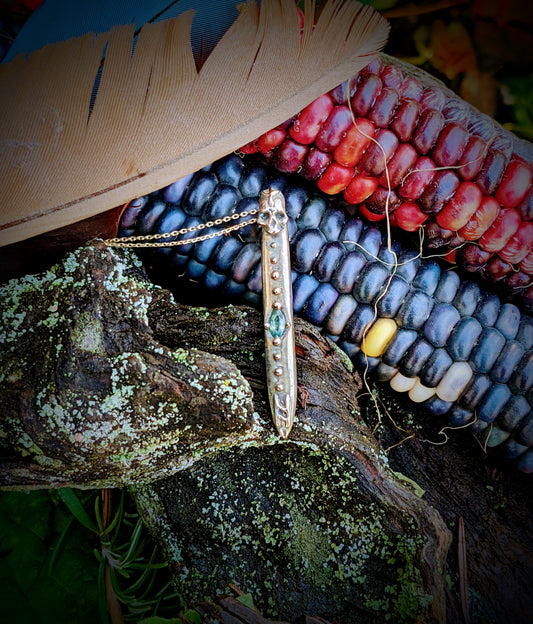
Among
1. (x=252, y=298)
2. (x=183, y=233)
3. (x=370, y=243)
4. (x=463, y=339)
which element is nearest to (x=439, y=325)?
(x=463, y=339)

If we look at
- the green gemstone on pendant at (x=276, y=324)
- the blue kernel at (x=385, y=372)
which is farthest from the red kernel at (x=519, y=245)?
the green gemstone on pendant at (x=276, y=324)

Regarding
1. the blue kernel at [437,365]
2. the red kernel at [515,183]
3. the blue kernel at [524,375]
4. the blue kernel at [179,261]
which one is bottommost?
the blue kernel at [179,261]

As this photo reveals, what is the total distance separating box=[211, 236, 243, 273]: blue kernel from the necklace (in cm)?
2

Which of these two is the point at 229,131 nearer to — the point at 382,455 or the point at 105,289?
the point at 105,289

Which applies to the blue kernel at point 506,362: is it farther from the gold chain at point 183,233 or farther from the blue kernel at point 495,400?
the gold chain at point 183,233

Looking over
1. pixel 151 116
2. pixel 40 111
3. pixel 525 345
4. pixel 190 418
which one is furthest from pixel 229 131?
pixel 525 345

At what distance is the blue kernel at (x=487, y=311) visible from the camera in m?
0.63

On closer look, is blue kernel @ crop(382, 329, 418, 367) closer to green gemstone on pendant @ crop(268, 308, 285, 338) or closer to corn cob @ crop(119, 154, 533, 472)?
corn cob @ crop(119, 154, 533, 472)

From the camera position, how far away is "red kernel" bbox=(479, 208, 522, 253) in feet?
2.00

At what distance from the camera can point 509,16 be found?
69cm

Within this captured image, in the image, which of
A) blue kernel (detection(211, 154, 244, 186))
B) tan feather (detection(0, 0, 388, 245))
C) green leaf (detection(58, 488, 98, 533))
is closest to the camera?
tan feather (detection(0, 0, 388, 245))

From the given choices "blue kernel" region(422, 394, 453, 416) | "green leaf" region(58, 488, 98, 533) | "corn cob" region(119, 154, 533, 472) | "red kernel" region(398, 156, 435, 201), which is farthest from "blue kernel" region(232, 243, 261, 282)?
"green leaf" region(58, 488, 98, 533)

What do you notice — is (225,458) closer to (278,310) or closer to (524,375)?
(278,310)

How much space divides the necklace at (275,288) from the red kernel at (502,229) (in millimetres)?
269
